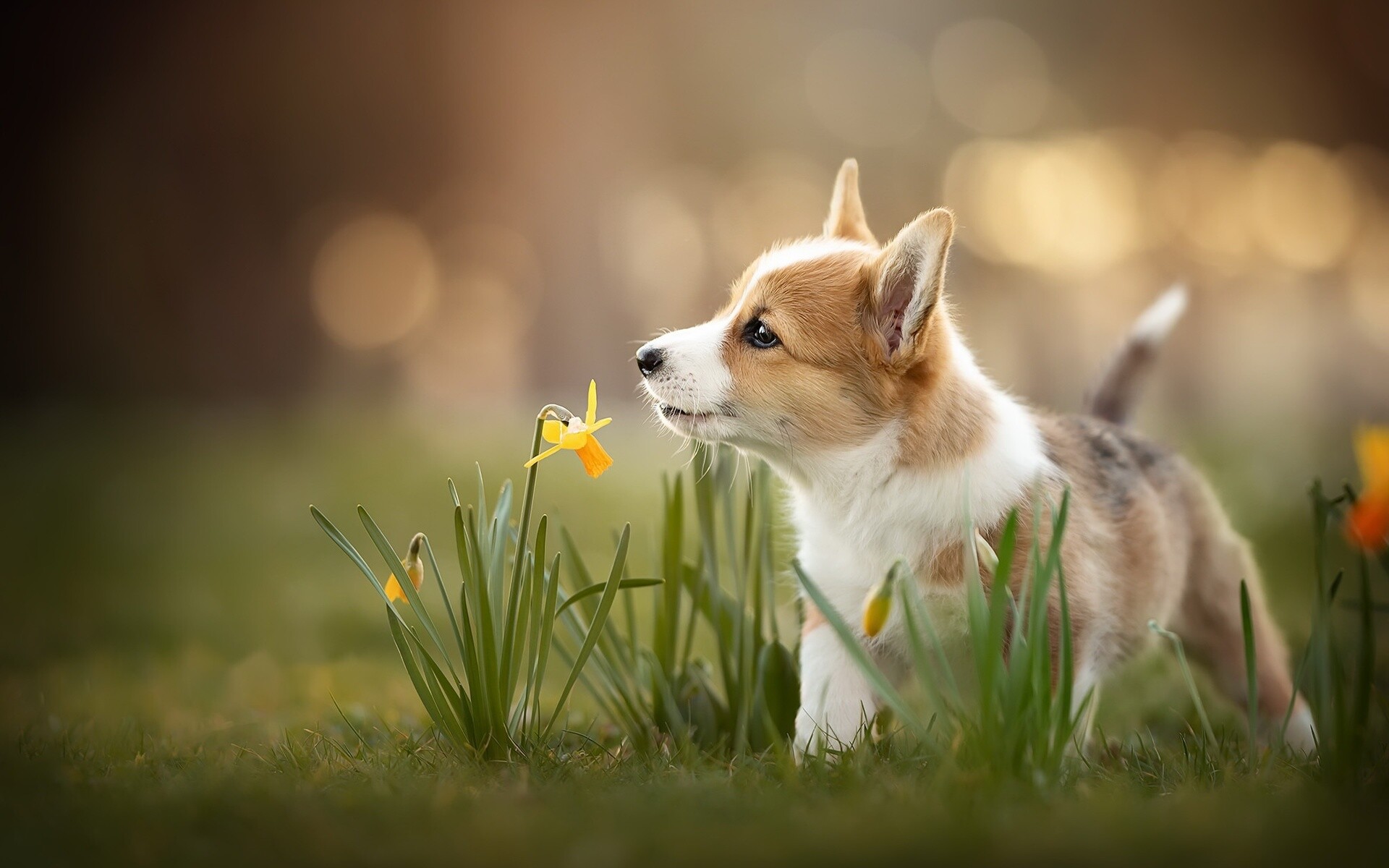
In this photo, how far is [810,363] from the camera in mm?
2520

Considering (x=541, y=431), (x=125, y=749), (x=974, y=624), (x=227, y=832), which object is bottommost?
(x=125, y=749)

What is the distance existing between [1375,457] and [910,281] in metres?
1.03

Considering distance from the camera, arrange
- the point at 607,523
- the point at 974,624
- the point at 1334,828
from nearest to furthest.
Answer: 1. the point at 1334,828
2. the point at 974,624
3. the point at 607,523

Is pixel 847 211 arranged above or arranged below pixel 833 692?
above

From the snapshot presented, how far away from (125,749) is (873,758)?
1668mm

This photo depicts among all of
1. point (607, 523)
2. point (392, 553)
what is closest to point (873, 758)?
point (392, 553)

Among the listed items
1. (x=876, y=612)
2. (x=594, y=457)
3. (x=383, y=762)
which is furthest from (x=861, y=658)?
(x=383, y=762)

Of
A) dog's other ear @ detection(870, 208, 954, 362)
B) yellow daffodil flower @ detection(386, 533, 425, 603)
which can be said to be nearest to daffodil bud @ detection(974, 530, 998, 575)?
dog's other ear @ detection(870, 208, 954, 362)

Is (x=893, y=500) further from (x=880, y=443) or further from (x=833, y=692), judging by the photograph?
(x=833, y=692)

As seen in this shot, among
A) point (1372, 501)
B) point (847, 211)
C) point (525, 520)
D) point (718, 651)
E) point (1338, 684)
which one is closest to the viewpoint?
point (1372, 501)

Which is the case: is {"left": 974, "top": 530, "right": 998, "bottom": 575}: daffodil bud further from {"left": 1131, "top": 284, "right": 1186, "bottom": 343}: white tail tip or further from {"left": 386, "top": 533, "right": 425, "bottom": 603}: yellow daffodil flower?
{"left": 1131, "top": 284, "right": 1186, "bottom": 343}: white tail tip

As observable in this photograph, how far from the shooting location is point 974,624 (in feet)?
6.16

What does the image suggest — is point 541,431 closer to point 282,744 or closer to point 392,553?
point 392,553

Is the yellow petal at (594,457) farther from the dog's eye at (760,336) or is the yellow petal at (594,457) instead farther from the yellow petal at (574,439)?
the dog's eye at (760,336)
